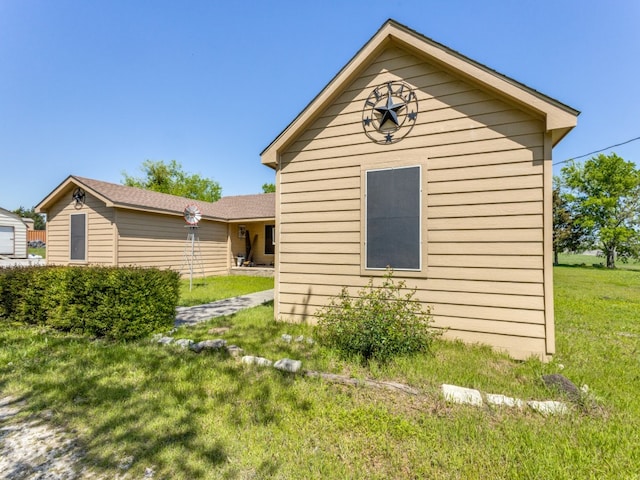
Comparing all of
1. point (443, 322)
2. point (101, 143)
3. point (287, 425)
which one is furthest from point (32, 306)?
point (101, 143)

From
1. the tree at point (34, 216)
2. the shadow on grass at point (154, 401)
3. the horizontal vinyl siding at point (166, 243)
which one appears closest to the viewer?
the shadow on grass at point (154, 401)

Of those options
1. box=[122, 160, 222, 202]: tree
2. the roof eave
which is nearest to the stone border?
the roof eave

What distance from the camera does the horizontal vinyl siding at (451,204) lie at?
160 inches

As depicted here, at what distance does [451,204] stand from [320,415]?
3.72 metres

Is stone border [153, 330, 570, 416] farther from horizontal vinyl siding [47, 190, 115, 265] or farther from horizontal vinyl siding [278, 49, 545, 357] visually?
horizontal vinyl siding [47, 190, 115, 265]

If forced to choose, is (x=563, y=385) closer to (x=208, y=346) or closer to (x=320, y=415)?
(x=320, y=415)

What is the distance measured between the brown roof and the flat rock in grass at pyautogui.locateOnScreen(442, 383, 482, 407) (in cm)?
1213

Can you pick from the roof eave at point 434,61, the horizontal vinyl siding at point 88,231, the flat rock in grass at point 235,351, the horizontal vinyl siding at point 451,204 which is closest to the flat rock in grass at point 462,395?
the horizontal vinyl siding at point 451,204

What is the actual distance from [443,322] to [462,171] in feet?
8.33

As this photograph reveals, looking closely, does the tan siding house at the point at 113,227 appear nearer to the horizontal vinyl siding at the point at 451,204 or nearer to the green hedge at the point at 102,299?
the green hedge at the point at 102,299

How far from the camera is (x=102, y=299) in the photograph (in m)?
4.78

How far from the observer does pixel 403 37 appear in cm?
466

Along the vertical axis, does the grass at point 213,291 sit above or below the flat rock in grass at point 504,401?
below

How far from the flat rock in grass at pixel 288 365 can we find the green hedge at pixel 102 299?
2.91m
